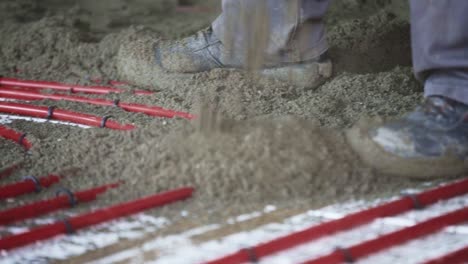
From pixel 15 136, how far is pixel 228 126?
68 cm

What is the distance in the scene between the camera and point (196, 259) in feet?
4.10

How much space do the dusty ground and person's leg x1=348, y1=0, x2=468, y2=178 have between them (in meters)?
0.05

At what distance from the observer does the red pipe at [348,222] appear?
1.23 m

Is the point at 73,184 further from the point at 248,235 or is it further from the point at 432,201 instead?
the point at 432,201

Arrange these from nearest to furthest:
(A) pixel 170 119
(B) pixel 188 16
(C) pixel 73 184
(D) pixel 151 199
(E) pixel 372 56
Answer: (D) pixel 151 199 < (C) pixel 73 184 < (A) pixel 170 119 < (E) pixel 372 56 < (B) pixel 188 16

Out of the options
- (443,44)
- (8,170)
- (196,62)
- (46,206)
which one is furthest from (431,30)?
(8,170)

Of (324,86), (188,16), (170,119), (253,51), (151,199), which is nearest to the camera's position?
(151,199)

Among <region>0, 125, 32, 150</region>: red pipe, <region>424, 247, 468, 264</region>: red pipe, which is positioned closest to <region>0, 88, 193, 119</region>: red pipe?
<region>0, 125, 32, 150</region>: red pipe

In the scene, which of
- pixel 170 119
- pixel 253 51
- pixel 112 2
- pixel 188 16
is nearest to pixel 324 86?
pixel 253 51

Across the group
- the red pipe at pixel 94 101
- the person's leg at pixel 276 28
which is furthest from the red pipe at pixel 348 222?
the person's leg at pixel 276 28

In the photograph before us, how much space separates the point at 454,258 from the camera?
47.4 inches

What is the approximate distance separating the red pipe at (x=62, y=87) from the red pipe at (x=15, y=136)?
1.36 feet

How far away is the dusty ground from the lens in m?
1.46

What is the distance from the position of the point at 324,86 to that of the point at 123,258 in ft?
3.62
